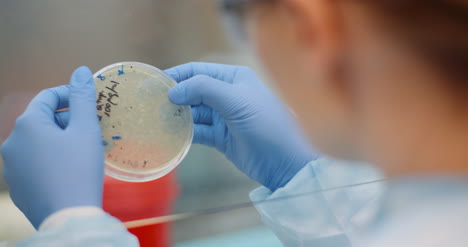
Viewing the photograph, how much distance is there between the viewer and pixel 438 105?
Result: 59 centimetres

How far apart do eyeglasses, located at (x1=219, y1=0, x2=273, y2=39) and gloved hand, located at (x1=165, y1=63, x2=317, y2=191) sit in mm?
436

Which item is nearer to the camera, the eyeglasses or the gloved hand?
the eyeglasses

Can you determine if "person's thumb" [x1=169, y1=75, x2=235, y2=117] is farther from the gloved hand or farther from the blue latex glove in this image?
the blue latex glove

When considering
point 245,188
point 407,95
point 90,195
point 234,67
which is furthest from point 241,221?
point 407,95

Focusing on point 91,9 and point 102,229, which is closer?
Result: point 102,229

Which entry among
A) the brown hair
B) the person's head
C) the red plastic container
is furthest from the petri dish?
the brown hair

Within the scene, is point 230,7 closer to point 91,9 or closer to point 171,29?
point 91,9

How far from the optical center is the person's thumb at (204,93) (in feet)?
3.83

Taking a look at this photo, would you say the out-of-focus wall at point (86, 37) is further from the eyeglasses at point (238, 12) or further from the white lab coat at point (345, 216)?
the eyeglasses at point (238, 12)

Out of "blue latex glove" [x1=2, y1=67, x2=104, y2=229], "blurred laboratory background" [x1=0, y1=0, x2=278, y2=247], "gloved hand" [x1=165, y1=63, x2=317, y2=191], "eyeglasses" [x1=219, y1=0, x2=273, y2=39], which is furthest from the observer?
"blurred laboratory background" [x1=0, y1=0, x2=278, y2=247]

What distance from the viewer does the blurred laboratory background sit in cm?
134

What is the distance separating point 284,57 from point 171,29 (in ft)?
4.30

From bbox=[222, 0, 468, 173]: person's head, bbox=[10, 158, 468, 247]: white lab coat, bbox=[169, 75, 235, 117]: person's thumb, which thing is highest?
bbox=[222, 0, 468, 173]: person's head

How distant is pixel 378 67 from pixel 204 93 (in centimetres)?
66
